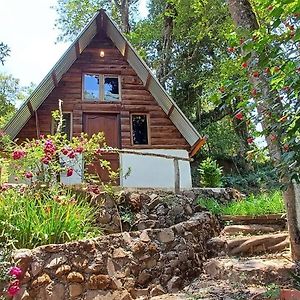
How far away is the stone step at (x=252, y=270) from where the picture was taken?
4.98 meters

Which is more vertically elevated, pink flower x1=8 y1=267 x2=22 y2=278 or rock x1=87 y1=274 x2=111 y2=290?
pink flower x1=8 y1=267 x2=22 y2=278

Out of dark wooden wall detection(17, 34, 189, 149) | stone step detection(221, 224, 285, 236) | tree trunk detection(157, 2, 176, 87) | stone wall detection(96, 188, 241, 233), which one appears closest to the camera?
stone wall detection(96, 188, 241, 233)

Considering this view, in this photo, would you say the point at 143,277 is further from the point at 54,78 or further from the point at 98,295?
the point at 54,78

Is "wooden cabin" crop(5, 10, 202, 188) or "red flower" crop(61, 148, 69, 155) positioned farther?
"wooden cabin" crop(5, 10, 202, 188)

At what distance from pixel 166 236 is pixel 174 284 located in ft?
2.24

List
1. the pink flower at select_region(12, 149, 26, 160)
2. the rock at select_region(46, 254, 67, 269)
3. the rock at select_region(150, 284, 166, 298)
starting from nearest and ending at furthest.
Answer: the rock at select_region(46, 254, 67, 269) < the rock at select_region(150, 284, 166, 298) < the pink flower at select_region(12, 149, 26, 160)

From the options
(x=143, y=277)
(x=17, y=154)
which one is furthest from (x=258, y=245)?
Answer: (x=17, y=154)

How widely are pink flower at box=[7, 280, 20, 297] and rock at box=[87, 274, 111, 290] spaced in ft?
2.95

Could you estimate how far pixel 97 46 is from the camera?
11258mm

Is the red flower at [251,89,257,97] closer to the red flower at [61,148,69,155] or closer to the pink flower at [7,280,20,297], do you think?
the red flower at [61,148,69,155]

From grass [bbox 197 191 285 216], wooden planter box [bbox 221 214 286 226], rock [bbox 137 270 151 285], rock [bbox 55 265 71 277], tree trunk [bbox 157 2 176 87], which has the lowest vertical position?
rock [bbox 137 270 151 285]

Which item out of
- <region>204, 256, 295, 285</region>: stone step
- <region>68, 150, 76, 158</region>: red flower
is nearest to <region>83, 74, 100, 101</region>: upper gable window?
<region>68, 150, 76, 158</region>: red flower

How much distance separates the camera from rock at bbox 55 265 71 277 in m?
4.23

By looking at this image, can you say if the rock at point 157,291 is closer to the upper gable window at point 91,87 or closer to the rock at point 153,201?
the rock at point 153,201
